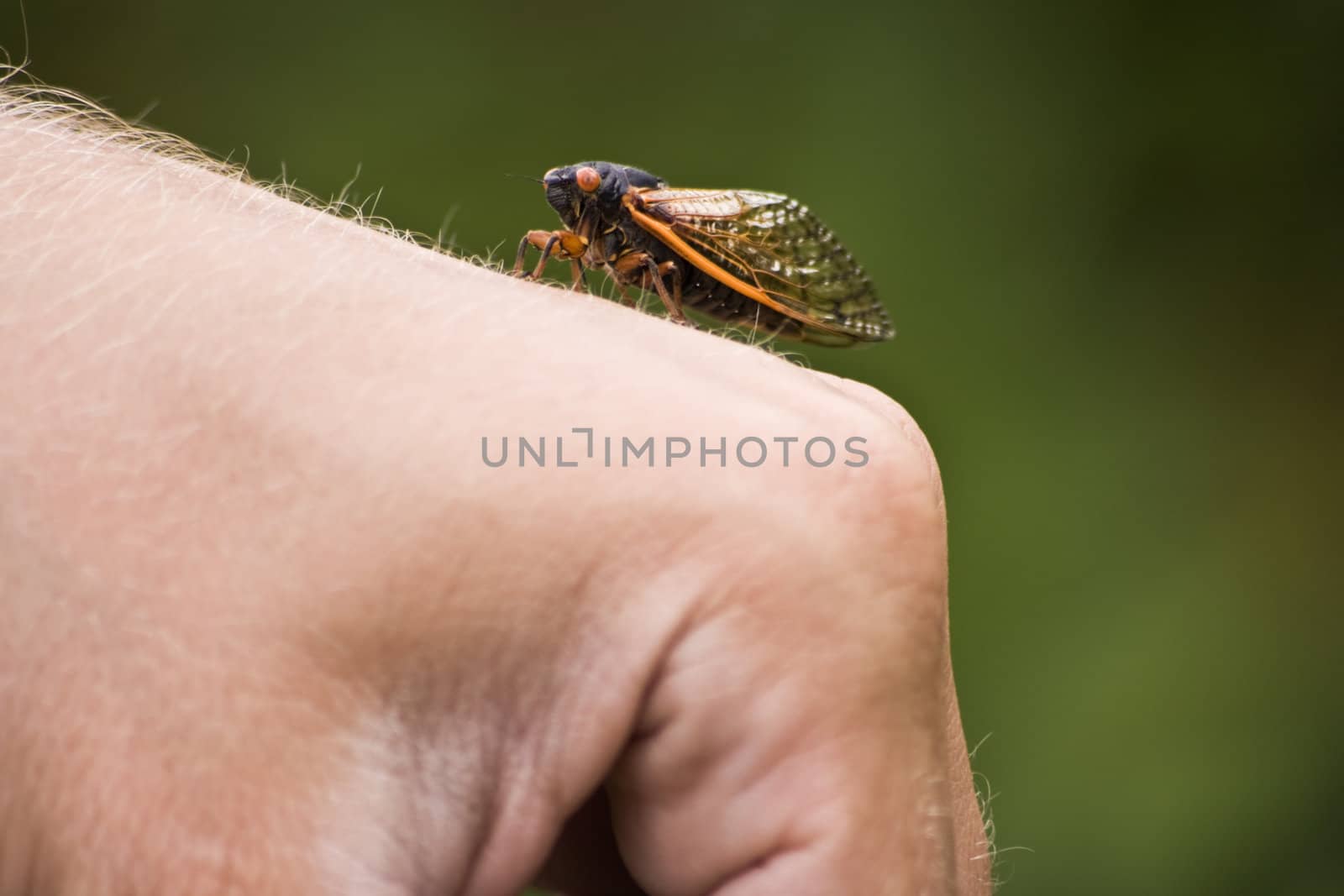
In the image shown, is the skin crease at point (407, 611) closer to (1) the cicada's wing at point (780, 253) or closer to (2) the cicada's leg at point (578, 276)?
(2) the cicada's leg at point (578, 276)

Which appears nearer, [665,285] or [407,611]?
[407,611]

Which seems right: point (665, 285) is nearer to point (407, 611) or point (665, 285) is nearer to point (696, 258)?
point (696, 258)

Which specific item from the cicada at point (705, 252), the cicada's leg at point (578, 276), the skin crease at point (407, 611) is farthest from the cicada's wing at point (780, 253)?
the skin crease at point (407, 611)

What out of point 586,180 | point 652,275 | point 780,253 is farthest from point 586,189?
point 780,253

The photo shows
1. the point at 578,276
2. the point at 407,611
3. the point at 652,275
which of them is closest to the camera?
the point at 407,611

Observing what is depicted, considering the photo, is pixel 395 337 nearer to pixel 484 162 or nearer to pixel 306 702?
pixel 306 702

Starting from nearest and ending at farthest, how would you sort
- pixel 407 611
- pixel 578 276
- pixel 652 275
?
1. pixel 407 611
2. pixel 578 276
3. pixel 652 275
